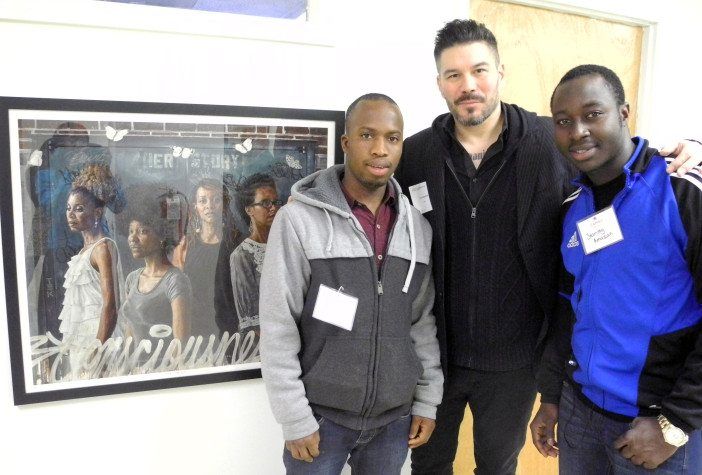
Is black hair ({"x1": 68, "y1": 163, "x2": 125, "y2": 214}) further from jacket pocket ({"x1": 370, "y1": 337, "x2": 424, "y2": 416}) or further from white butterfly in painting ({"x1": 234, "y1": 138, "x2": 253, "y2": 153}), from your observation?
jacket pocket ({"x1": 370, "y1": 337, "x2": 424, "y2": 416})

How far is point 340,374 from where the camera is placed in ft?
4.07

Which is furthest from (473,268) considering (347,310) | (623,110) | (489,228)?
(623,110)

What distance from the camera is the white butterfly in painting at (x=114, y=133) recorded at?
55.6 inches

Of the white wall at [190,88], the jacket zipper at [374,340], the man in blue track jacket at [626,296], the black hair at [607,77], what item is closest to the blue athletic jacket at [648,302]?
the man in blue track jacket at [626,296]

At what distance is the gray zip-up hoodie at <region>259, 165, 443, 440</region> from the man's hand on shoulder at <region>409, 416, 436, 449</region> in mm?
108

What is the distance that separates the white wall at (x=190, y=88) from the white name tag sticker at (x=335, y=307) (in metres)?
0.59

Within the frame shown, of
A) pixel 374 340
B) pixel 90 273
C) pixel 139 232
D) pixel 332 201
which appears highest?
pixel 332 201

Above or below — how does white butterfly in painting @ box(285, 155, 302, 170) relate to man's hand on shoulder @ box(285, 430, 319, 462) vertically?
above

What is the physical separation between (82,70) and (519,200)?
1.32 meters

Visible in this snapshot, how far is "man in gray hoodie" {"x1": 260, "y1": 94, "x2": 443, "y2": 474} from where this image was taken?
124cm

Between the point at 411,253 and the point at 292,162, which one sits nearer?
the point at 411,253

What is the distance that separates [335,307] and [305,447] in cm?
37

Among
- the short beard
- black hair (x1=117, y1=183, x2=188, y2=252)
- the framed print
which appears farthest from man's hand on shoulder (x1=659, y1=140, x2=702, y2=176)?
black hair (x1=117, y1=183, x2=188, y2=252)

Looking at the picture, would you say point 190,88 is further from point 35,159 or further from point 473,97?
point 473,97
